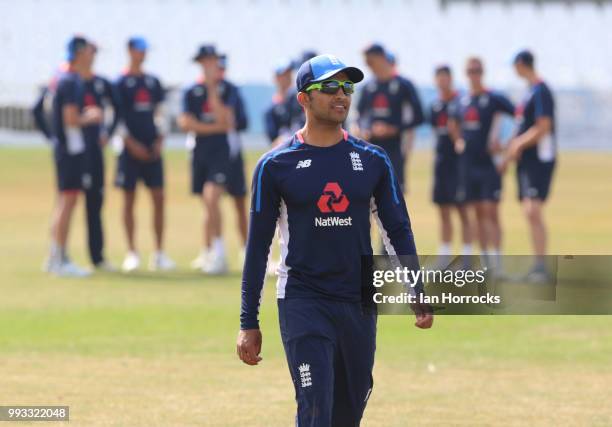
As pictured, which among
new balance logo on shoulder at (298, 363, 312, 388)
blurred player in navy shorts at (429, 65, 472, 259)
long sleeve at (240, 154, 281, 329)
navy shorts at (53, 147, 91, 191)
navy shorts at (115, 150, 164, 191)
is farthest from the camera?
blurred player in navy shorts at (429, 65, 472, 259)

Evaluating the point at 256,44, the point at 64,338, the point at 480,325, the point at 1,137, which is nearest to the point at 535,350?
the point at 480,325

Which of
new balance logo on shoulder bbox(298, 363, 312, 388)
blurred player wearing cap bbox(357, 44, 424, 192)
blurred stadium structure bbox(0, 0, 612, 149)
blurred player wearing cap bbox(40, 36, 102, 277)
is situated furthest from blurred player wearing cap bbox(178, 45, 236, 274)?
blurred stadium structure bbox(0, 0, 612, 149)

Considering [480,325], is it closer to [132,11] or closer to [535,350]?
[535,350]

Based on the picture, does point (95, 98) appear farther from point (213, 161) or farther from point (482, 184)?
point (482, 184)

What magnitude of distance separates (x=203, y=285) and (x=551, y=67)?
53.9 metres

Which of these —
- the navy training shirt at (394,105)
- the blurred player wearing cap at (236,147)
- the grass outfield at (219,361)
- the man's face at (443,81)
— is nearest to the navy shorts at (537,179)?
the navy training shirt at (394,105)

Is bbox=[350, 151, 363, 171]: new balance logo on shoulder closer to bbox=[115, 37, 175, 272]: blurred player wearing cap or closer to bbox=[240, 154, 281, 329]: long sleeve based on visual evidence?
bbox=[240, 154, 281, 329]: long sleeve

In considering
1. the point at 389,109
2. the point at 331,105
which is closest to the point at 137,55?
the point at 389,109

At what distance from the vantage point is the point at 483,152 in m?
16.0

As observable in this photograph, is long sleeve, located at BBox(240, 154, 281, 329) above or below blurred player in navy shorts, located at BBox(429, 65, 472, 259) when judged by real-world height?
above

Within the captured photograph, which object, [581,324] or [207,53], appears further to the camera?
[207,53]

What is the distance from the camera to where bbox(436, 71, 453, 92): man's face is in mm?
17641

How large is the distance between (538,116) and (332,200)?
31.5ft

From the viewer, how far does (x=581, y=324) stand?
12.2 metres
